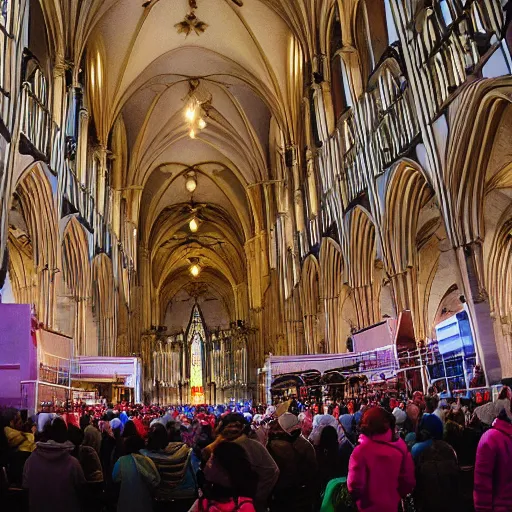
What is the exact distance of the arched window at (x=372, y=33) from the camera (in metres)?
16.1

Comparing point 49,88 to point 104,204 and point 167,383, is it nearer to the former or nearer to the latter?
point 104,204

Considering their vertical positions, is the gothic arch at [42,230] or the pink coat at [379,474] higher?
the gothic arch at [42,230]

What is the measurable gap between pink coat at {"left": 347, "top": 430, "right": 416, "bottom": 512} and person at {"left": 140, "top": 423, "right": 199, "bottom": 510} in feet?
4.64

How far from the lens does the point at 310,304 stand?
23.1 meters

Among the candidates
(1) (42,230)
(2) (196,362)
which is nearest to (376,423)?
(1) (42,230)

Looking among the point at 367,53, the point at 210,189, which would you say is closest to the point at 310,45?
the point at 367,53

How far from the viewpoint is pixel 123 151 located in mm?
29719

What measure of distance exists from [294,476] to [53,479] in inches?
59.2

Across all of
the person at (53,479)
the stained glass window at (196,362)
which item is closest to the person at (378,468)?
the person at (53,479)

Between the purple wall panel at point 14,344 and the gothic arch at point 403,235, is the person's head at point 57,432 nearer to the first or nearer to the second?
the purple wall panel at point 14,344

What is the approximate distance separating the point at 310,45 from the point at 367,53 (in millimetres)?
3934

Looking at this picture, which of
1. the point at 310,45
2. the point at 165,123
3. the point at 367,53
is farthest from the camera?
the point at 165,123

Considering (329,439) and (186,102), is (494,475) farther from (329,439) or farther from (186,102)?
(186,102)

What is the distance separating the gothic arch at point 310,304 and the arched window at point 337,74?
18.8 ft
